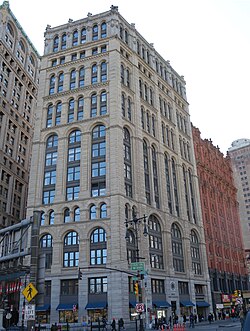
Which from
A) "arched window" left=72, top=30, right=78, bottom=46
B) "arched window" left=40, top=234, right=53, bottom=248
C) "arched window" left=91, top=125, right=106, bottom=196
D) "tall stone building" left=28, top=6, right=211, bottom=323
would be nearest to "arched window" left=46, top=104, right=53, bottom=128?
"tall stone building" left=28, top=6, right=211, bottom=323

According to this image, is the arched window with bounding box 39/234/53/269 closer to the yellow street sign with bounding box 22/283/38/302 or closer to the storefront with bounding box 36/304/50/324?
the storefront with bounding box 36/304/50/324

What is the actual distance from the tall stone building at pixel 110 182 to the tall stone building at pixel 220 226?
867cm

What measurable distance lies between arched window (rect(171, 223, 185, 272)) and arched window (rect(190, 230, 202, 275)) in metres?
4.33

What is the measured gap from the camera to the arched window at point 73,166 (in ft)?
197

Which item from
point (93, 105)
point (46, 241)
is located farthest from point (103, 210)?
point (93, 105)

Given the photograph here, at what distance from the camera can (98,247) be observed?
178 ft

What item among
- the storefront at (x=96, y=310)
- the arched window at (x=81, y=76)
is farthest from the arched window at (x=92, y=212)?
the arched window at (x=81, y=76)

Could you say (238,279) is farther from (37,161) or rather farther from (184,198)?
(37,161)

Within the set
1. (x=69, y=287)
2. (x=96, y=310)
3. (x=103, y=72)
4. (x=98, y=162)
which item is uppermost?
(x=103, y=72)

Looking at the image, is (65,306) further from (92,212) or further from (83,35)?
(83,35)

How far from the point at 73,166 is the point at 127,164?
9.57 metres

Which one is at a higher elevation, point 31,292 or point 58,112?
point 58,112

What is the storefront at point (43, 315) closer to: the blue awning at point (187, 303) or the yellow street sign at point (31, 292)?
the blue awning at point (187, 303)

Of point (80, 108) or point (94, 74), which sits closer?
point (80, 108)
